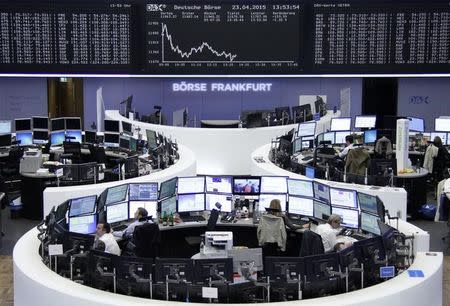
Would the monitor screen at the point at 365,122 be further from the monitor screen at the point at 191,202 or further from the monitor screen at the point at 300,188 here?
the monitor screen at the point at 191,202

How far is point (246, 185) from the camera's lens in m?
11.1

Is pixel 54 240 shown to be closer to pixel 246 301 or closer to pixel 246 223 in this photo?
pixel 246 301

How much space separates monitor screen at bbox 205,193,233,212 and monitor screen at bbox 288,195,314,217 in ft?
2.55

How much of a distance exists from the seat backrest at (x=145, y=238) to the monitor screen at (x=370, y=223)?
7.86 feet

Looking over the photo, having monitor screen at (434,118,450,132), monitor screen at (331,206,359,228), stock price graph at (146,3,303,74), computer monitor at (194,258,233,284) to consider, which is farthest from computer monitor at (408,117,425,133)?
computer monitor at (194,258,233,284)

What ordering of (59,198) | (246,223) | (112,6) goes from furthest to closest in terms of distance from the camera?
(112,6) → (59,198) → (246,223)

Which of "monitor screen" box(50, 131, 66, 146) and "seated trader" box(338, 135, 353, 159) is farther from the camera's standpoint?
"monitor screen" box(50, 131, 66, 146)

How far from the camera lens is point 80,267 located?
8.28 metres

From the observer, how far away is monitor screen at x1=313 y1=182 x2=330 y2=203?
34.8 ft

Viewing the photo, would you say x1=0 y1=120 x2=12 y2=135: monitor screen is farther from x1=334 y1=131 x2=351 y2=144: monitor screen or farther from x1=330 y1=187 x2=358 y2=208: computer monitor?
x1=330 y1=187 x2=358 y2=208: computer monitor

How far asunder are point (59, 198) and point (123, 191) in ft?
3.68

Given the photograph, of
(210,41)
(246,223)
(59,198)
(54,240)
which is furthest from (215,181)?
(210,41)

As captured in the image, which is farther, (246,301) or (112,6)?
(112,6)

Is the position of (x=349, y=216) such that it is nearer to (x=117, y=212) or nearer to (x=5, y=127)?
(x=117, y=212)
